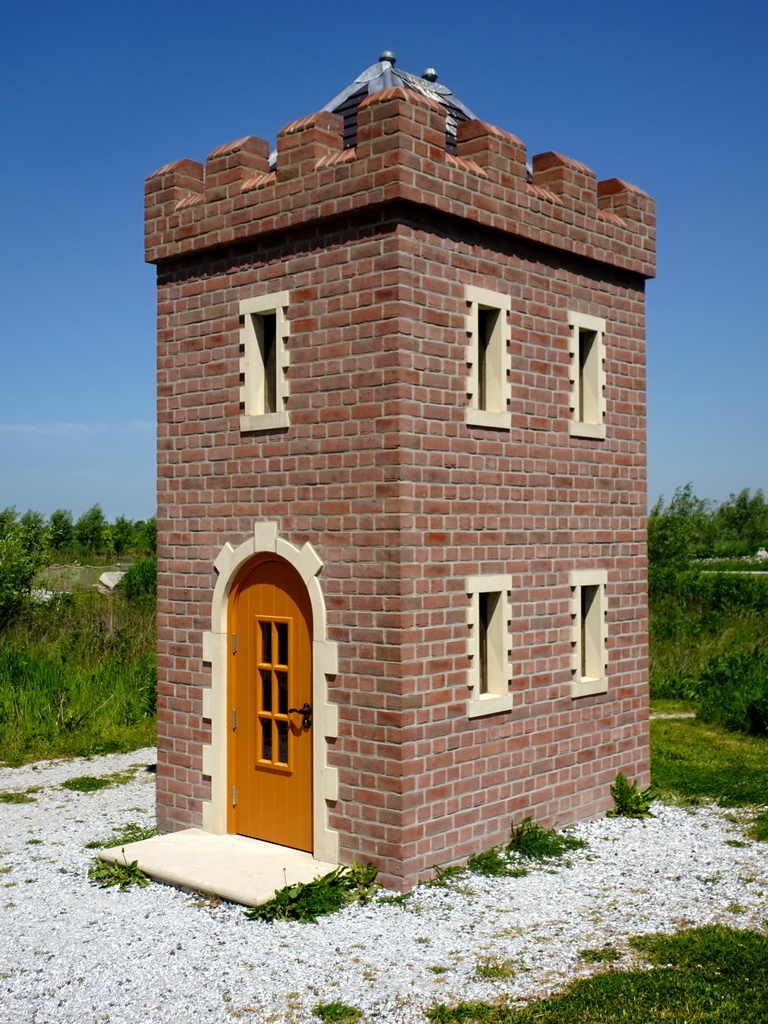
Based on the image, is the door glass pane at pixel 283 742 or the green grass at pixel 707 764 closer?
the door glass pane at pixel 283 742

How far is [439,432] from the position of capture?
28.0 feet

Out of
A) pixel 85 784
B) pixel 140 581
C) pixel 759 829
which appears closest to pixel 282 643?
pixel 85 784

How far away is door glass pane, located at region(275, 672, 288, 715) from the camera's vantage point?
30.1ft

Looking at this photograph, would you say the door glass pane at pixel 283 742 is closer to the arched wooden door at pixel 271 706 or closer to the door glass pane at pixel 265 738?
the arched wooden door at pixel 271 706

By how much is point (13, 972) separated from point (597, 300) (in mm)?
7764

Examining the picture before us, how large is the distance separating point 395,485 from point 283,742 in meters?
2.65

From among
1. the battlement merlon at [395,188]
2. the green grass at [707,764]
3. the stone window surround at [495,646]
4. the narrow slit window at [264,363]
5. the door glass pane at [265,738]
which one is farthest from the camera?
the green grass at [707,764]

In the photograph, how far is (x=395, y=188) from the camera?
8102 mm

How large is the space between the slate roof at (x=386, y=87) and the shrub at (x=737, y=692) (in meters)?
9.08

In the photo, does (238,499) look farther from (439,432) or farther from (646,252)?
(646,252)

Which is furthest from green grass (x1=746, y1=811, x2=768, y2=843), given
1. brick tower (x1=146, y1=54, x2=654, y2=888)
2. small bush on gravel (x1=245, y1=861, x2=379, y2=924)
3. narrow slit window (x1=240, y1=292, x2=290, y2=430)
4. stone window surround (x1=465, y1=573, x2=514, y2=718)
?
narrow slit window (x1=240, y1=292, x2=290, y2=430)

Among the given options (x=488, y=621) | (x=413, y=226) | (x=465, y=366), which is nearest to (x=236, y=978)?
(x=488, y=621)

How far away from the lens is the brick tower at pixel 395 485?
8.28m

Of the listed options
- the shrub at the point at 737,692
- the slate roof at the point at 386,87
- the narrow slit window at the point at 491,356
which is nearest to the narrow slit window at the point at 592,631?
the narrow slit window at the point at 491,356
